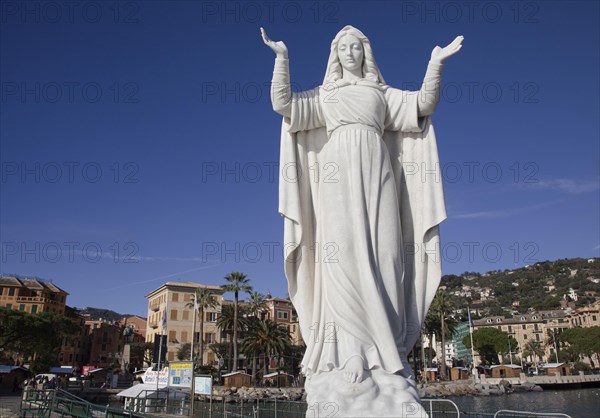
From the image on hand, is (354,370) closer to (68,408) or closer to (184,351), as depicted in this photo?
(68,408)

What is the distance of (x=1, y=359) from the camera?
6284cm

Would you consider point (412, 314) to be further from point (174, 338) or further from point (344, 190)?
point (174, 338)

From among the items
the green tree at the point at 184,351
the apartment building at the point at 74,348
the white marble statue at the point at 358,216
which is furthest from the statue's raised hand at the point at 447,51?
the apartment building at the point at 74,348

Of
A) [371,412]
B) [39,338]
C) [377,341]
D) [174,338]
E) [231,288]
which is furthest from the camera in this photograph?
[174,338]

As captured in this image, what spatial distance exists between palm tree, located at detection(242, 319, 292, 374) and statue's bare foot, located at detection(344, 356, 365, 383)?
5251 cm

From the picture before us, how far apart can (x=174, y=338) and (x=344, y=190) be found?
250 ft

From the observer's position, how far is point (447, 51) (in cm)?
761

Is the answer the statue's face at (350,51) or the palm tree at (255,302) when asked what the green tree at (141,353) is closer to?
the palm tree at (255,302)

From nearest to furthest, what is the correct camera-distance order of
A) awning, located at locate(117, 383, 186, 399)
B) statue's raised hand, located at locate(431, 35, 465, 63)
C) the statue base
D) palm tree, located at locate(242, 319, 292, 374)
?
the statue base < statue's raised hand, located at locate(431, 35, 465, 63) < awning, located at locate(117, 383, 186, 399) < palm tree, located at locate(242, 319, 292, 374)

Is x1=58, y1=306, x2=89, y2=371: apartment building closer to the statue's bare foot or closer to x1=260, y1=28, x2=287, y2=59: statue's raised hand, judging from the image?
x1=260, y1=28, x2=287, y2=59: statue's raised hand

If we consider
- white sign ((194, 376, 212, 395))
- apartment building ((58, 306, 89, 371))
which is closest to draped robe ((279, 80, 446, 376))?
white sign ((194, 376, 212, 395))

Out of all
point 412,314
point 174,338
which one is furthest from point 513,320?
point 412,314

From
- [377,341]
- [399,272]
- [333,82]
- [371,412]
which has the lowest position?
[371,412]

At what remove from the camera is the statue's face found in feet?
26.8
